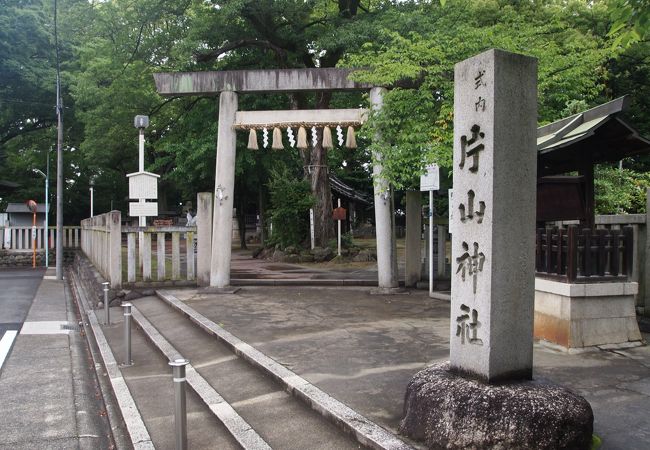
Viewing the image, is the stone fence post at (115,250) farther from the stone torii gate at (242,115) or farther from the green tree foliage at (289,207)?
the green tree foliage at (289,207)

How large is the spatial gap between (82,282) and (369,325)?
12.7m

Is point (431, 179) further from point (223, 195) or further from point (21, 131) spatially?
point (21, 131)

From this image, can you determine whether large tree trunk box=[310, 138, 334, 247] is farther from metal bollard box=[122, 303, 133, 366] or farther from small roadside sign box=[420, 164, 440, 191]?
metal bollard box=[122, 303, 133, 366]

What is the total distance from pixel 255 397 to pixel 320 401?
1009mm

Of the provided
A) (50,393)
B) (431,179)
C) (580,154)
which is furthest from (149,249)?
(580,154)

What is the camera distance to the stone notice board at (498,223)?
3838mm

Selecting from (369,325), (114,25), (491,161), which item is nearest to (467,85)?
(491,161)

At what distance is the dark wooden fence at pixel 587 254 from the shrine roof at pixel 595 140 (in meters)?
1.17

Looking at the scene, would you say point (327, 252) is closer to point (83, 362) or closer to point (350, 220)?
point (83, 362)

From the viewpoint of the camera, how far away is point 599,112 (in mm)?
6816

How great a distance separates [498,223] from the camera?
385cm

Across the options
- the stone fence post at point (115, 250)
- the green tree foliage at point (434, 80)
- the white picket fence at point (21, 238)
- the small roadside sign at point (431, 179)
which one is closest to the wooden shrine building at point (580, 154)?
the green tree foliage at point (434, 80)

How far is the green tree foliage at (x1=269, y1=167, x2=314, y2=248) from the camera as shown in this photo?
69.2 ft

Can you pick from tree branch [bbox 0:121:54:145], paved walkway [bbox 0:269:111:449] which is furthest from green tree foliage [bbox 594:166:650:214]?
tree branch [bbox 0:121:54:145]
